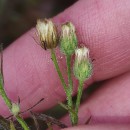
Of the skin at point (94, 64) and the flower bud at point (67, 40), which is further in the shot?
the skin at point (94, 64)

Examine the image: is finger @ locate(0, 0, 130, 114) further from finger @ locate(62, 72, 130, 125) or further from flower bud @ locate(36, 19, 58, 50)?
flower bud @ locate(36, 19, 58, 50)

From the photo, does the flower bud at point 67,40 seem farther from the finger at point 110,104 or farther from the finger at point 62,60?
the finger at point 110,104

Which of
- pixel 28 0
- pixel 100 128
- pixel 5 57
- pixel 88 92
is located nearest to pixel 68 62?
pixel 100 128

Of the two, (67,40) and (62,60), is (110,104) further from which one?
(67,40)

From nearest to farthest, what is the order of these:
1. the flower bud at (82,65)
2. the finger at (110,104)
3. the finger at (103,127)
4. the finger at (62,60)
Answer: the finger at (103,127)
the flower bud at (82,65)
the finger at (62,60)
the finger at (110,104)

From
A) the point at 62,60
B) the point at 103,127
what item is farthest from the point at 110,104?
the point at 103,127

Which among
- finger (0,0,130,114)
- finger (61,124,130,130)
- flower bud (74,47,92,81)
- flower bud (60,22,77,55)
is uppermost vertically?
finger (0,0,130,114)

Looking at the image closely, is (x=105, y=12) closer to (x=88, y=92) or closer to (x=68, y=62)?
(x=68, y=62)

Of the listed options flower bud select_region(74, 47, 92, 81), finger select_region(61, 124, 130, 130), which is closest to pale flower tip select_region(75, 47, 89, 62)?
flower bud select_region(74, 47, 92, 81)

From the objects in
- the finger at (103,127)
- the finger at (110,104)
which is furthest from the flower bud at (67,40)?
the finger at (110,104)
